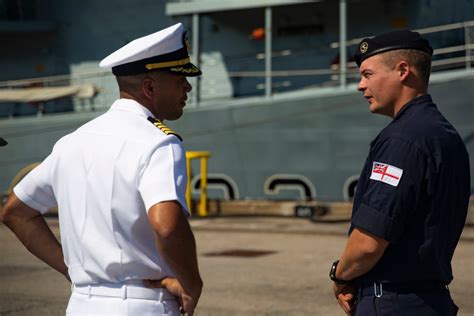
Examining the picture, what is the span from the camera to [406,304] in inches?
124

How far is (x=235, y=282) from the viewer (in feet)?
29.8

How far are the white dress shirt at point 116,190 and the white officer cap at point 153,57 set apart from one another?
111 mm

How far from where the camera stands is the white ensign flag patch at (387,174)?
3049 mm

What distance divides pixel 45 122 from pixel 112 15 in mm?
2740

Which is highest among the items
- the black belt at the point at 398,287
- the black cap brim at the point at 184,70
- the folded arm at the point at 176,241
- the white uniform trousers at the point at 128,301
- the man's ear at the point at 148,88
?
the black cap brim at the point at 184,70

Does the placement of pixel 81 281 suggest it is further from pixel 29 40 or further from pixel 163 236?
pixel 29 40

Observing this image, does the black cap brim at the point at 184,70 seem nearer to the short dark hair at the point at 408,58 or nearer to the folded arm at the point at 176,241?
the folded arm at the point at 176,241

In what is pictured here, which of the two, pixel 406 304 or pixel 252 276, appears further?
pixel 252 276

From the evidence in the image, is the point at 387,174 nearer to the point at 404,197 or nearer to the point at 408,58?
the point at 404,197

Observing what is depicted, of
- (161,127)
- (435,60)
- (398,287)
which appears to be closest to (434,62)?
(435,60)

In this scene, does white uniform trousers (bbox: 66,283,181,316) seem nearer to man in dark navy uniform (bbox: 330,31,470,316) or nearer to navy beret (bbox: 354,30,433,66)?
man in dark navy uniform (bbox: 330,31,470,316)

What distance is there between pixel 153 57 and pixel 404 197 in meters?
0.92

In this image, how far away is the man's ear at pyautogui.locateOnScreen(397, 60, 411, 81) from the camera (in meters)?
3.21

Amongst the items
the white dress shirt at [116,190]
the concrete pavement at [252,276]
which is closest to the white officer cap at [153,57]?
the white dress shirt at [116,190]
